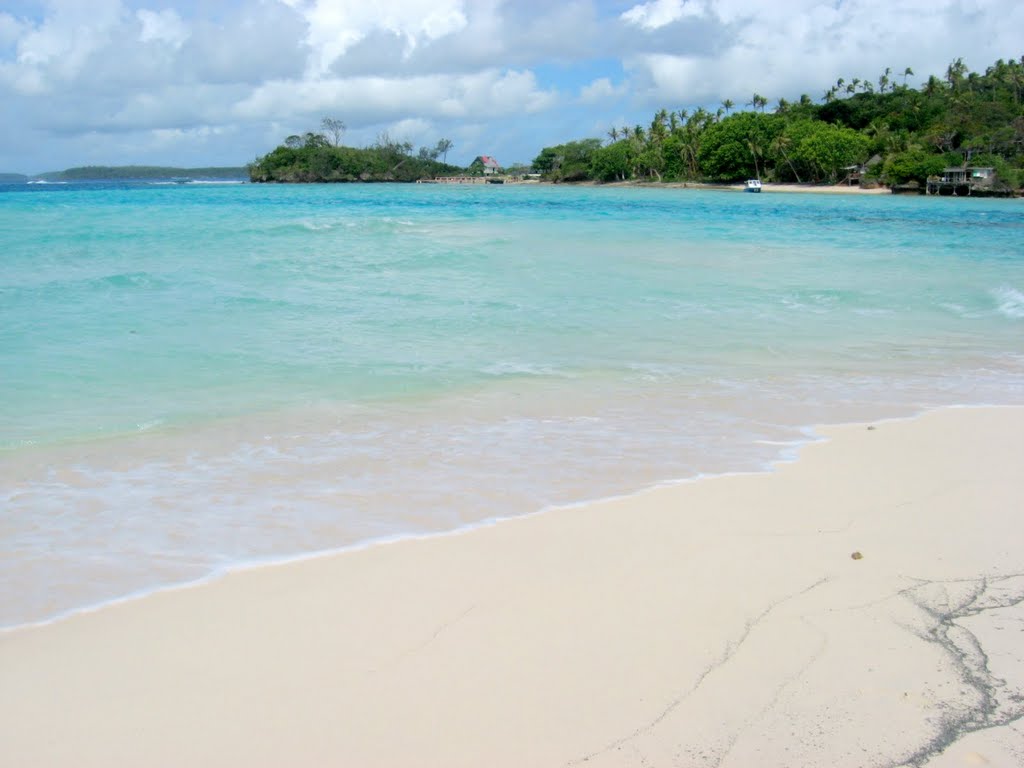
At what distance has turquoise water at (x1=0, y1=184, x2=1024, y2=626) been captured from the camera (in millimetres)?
4383

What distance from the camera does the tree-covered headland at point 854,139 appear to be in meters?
76.2

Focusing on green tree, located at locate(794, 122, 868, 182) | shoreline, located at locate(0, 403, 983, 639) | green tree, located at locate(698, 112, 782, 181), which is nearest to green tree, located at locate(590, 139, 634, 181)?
green tree, located at locate(698, 112, 782, 181)

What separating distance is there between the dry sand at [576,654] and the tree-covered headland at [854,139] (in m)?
77.7

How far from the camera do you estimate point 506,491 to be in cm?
472

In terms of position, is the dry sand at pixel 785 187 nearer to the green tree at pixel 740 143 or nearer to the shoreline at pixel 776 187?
the shoreline at pixel 776 187

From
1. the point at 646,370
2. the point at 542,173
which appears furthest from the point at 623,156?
the point at 646,370

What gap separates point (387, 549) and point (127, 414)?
11.6ft

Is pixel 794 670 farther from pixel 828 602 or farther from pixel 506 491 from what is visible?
pixel 506 491

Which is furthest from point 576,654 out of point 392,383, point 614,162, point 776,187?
point 614,162

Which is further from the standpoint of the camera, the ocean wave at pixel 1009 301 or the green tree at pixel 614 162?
the green tree at pixel 614 162

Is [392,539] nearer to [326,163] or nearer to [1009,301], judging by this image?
[1009,301]

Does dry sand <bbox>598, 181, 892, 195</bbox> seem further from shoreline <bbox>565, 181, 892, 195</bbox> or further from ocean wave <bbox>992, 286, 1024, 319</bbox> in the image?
ocean wave <bbox>992, 286, 1024, 319</bbox>

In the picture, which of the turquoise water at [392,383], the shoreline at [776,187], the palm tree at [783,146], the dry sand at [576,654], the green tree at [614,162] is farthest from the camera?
the green tree at [614,162]

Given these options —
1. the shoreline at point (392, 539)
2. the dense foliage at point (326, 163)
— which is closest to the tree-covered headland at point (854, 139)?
the dense foliage at point (326, 163)
